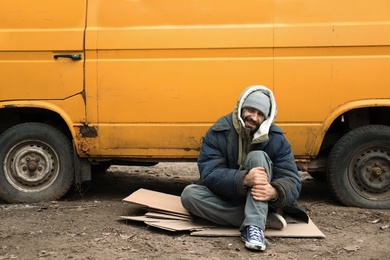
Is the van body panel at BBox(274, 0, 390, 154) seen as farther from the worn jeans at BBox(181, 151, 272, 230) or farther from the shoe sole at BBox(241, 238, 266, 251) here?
the shoe sole at BBox(241, 238, 266, 251)

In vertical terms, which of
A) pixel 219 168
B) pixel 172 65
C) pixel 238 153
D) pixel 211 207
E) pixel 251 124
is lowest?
pixel 211 207

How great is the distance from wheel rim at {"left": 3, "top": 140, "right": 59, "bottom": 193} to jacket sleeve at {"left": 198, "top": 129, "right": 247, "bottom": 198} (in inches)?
71.5

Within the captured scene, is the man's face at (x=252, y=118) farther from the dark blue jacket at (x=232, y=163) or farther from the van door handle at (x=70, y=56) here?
the van door handle at (x=70, y=56)

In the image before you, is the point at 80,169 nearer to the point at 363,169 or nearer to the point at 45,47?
the point at 45,47

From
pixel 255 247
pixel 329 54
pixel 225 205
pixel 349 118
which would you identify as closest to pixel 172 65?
pixel 329 54

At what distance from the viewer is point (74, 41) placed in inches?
224

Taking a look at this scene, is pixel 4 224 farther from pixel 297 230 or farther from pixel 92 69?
pixel 297 230

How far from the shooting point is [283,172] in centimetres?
469

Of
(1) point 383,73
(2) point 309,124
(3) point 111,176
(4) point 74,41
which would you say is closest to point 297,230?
(2) point 309,124

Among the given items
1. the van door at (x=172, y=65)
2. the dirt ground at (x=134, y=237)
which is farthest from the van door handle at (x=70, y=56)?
the dirt ground at (x=134, y=237)

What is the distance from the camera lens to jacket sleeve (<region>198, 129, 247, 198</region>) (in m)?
4.53

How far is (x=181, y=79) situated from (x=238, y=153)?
118cm

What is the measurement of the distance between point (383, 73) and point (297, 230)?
179cm

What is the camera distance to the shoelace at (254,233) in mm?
4285
